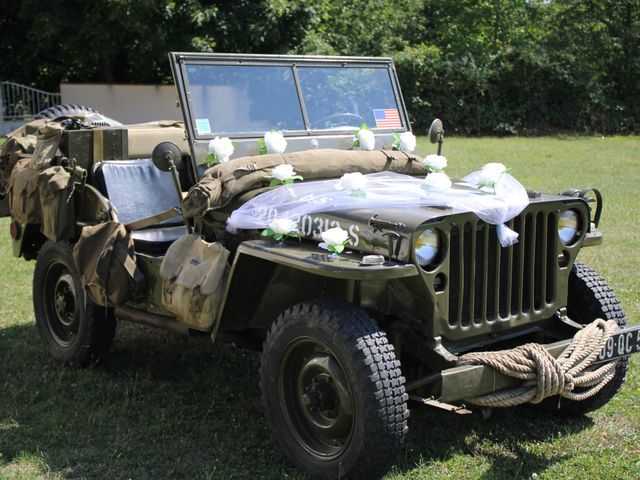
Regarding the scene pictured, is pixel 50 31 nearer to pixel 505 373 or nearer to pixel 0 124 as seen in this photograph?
pixel 0 124

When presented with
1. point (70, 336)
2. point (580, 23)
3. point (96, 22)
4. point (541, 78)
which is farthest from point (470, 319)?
point (580, 23)

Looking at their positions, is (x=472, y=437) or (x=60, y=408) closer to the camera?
(x=472, y=437)

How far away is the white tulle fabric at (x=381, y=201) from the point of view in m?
3.50

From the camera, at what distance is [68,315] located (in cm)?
502

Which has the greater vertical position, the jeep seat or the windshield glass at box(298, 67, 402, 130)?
the windshield glass at box(298, 67, 402, 130)

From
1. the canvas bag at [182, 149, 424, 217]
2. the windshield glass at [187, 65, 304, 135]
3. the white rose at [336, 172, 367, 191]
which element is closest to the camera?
the white rose at [336, 172, 367, 191]

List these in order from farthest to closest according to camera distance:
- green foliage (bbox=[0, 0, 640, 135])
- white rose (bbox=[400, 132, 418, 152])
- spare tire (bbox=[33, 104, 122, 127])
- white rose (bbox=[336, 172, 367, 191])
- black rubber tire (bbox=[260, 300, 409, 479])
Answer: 1. green foliage (bbox=[0, 0, 640, 135])
2. spare tire (bbox=[33, 104, 122, 127])
3. white rose (bbox=[400, 132, 418, 152])
4. white rose (bbox=[336, 172, 367, 191])
5. black rubber tire (bbox=[260, 300, 409, 479])

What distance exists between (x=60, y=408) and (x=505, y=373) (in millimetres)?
2307

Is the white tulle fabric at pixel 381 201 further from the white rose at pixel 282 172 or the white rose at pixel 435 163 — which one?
the white rose at pixel 435 163

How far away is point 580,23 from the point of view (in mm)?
26031

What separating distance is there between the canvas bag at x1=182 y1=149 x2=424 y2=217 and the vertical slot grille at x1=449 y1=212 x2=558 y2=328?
104cm

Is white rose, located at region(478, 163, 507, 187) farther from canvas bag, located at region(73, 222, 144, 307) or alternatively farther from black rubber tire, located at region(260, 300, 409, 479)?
canvas bag, located at region(73, 222, 144, 307)

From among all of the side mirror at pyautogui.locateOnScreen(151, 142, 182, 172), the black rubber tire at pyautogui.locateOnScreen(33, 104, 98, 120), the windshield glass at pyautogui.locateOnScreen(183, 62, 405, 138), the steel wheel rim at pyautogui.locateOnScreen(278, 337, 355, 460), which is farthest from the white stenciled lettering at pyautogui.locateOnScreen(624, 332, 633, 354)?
the black rubber tire at pyautogui.locateOnScreen(33, 104, 98, 120)

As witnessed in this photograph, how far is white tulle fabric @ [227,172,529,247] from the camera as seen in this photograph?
3.50 m
